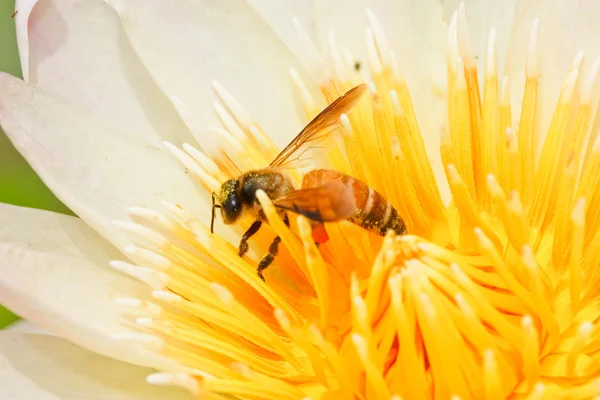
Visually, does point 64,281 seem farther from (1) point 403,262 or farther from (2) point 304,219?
(1) point 403,262

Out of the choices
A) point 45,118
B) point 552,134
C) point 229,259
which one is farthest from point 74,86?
point 552,134

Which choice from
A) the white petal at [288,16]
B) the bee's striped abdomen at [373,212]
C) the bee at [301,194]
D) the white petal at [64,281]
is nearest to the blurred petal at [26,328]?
the white petal at [64,281]

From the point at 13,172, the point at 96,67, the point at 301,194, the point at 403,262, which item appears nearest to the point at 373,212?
the point at 403,262

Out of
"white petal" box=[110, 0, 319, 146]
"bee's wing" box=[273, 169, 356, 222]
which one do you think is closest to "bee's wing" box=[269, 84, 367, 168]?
"white petal" box=[110, 0, 319, 146]

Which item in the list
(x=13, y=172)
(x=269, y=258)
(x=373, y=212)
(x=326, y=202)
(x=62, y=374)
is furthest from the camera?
(x=13, y=172)

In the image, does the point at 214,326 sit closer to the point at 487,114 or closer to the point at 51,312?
the point at 51,312

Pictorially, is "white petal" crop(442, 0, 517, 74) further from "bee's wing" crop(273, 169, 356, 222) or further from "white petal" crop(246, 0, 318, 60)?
"bee's wing" crop(273, 169, 356, 222)
